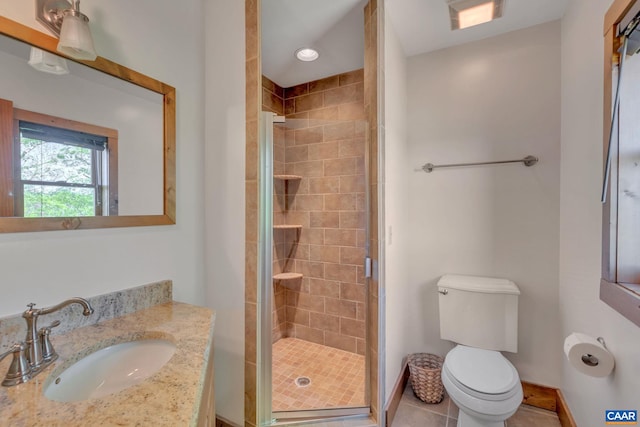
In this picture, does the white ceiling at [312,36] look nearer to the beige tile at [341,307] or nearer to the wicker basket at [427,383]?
the beige tile at [341,307]

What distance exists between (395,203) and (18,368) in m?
1.84

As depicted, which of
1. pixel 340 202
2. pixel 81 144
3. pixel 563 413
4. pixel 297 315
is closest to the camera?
pixel 81 144

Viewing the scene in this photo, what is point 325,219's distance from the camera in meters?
2.28

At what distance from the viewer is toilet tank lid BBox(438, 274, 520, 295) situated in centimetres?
179

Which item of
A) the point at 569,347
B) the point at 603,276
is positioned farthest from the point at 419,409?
the point at 603,276

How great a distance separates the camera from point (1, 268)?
0.92m

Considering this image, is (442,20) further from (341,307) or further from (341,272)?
(341,307)

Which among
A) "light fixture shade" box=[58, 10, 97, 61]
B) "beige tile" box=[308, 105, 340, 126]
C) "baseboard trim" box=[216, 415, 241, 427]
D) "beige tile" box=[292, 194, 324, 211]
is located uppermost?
"beige tile" box=[308, 105, 340, 126]

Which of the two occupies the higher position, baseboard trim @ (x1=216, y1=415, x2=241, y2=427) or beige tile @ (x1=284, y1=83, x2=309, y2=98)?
beige tile @ (x1=284, y1=83, x2=309, y2=98)

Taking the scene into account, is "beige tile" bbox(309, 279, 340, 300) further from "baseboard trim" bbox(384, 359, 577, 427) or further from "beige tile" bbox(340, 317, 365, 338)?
"baseboard trim" bbox(384, 359, 577, 427)

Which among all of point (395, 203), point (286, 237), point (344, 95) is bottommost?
point (286, 237)

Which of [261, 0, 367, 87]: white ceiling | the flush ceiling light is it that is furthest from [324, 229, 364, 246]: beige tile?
the flush ceiling light

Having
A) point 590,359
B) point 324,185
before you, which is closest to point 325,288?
point 324,185

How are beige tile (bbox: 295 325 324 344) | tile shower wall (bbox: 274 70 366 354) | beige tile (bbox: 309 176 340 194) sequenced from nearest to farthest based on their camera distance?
tile shower wall (bbox: 274 70 366 354), beige tile (bbox: 309 176 340 194), beige tile (bbox: 295 325 324 344)
